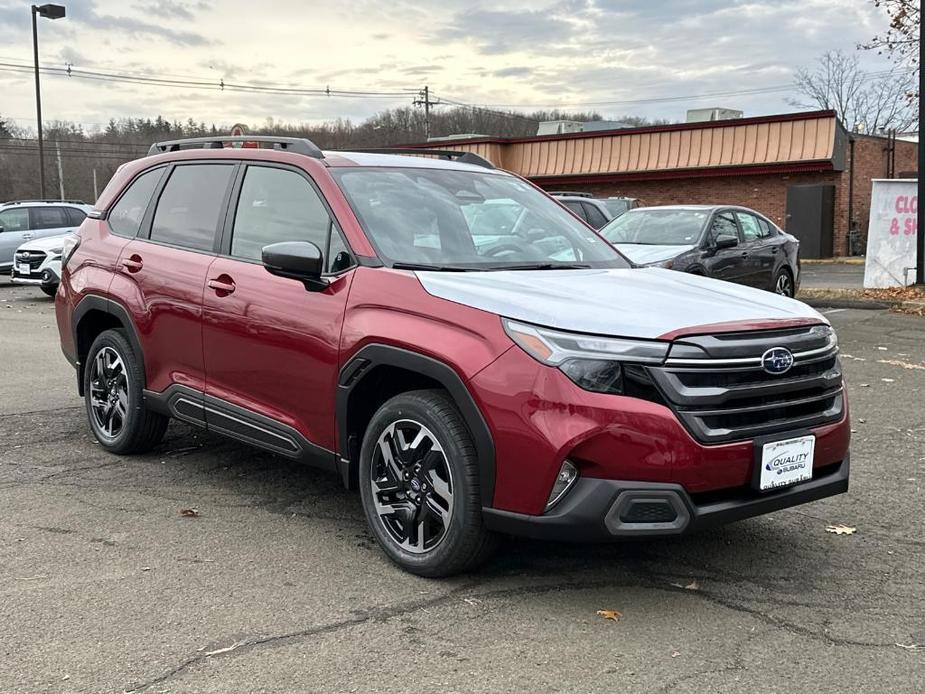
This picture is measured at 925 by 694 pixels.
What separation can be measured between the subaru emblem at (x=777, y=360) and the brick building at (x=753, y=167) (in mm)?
25179

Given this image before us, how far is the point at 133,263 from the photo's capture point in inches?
221

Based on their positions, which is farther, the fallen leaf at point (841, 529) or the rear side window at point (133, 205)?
the rear side window at point (133, 205)

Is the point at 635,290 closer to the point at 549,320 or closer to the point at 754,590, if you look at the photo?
the point at 549,320

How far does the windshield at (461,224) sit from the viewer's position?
14.5ft

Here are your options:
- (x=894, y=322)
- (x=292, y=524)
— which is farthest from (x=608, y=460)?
(x=894, y=322)

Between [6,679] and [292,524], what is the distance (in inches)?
67.4

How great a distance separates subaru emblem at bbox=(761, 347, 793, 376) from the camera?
365cm

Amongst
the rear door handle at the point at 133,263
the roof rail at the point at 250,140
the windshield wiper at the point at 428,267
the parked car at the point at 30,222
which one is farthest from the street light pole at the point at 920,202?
the parked car at the point at 30,222

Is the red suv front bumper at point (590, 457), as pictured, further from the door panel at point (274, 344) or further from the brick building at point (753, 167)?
the brick building at point (753, 167)

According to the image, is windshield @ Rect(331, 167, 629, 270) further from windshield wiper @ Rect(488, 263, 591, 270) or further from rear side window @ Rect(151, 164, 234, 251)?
rear side window @ Rect(151, 164, 234, 251)

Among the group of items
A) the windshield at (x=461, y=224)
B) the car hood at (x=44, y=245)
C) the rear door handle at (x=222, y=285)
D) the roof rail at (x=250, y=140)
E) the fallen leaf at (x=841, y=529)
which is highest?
the roof rail at (x=250, y=140)

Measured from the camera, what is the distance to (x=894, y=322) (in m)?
12.8

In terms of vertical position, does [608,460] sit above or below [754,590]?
above

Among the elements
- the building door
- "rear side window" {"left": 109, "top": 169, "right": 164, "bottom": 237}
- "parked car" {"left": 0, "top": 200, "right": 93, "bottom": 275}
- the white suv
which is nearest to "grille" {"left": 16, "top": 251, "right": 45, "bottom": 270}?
the white suv
